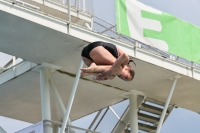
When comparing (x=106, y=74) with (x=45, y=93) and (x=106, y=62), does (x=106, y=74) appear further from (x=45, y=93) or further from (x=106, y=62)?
(x=45, y=93)

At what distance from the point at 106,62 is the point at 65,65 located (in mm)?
12768

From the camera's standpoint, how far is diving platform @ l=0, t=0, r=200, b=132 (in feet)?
58.6

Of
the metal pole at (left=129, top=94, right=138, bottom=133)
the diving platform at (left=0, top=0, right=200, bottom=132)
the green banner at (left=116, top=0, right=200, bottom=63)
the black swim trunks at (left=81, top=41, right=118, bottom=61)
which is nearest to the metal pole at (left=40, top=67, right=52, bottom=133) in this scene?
the diving platform at (left=0, top=0, right=200, bottom=132)

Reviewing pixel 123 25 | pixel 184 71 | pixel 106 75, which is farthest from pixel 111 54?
pixel 184 71

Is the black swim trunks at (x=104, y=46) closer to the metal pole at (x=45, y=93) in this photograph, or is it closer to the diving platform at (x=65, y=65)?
the diving platform at (x=65, y=65)

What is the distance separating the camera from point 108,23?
19.9 meters

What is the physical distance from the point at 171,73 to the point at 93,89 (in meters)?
3.90

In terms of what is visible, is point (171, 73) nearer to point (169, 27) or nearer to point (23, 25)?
point (169, 27)

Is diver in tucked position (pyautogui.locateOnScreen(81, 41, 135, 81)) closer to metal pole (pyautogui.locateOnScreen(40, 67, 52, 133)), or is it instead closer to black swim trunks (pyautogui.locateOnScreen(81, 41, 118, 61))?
black swim trunks (pyautogui.locateOnScreen(81, 41, 118, 61))

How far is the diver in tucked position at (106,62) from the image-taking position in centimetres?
812

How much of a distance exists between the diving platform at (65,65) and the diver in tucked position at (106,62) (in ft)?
29.5

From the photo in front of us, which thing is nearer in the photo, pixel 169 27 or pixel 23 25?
pixel 23 25

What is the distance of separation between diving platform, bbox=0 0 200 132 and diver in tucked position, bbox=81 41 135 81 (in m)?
8.99

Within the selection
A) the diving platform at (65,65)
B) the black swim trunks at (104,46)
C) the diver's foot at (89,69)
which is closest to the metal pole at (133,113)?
the diving platform at (65,65)
